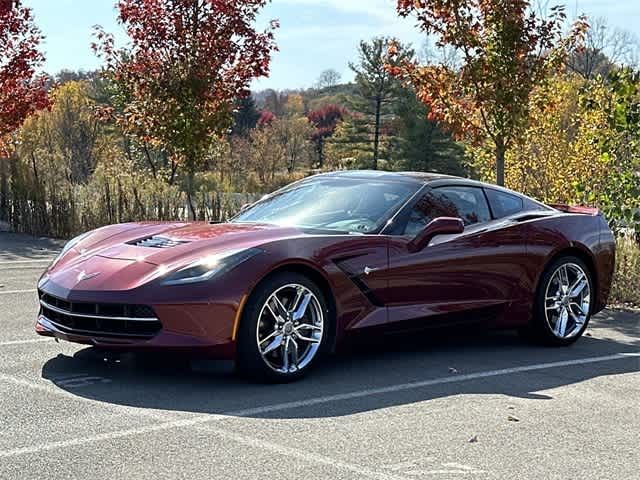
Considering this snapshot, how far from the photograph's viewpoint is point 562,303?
26.9 feet

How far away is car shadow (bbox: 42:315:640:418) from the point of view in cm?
568

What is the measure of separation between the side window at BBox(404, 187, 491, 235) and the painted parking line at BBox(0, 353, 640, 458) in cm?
117

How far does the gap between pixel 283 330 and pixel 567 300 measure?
3.08 meters

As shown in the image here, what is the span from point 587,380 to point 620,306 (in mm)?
4231

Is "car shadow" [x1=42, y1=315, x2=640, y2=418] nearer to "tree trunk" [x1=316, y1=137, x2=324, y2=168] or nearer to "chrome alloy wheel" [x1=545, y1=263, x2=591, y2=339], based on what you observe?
"chrome alloy wheel" [x1=545, y1=263, x2=591, y2=339]

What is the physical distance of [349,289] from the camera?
6570 millimetres

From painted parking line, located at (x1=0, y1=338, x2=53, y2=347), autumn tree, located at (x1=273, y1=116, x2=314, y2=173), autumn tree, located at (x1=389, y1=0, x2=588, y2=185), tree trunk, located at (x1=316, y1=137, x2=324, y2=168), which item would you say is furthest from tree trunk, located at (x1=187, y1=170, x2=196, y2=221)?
tree trunk, located at (x1=316, y1=137, x2=324, y2=168)

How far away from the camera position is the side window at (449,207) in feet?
23.7

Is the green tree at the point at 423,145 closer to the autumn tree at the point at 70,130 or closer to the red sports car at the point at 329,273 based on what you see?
the autumn tree at the point at 70,130

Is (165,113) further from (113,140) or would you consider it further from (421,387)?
(113,140)

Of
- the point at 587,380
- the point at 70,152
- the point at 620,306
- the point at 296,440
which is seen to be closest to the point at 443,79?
the point at 620,306

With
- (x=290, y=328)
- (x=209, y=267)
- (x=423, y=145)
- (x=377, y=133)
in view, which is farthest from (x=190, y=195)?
(x=377, y=133)

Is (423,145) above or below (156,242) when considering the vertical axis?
above

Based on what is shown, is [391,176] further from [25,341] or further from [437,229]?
[25,341]
